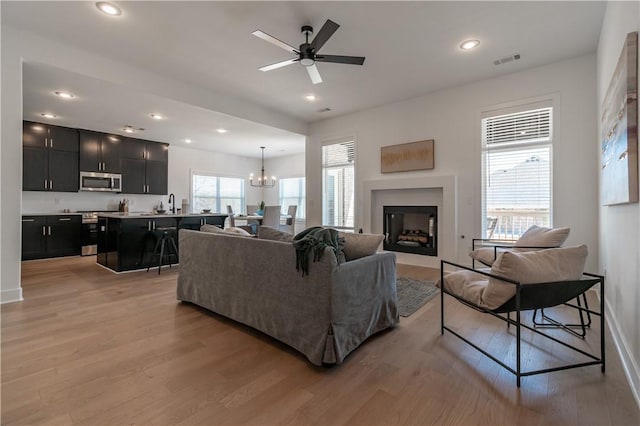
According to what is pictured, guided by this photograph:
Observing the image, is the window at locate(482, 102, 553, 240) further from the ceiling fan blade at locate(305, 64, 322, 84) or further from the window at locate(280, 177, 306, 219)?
the window at locate(280, 177, 306, 219)

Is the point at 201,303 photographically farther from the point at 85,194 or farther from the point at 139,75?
the point at 85,194

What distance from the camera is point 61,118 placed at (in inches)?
217

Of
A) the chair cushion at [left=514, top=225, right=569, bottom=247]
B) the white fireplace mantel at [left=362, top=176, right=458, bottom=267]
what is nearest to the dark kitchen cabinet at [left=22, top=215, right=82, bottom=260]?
the white fireplace mantel at [left=362, top=176, right=458, bottom=267]

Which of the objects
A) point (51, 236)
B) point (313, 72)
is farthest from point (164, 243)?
point (313, 72)

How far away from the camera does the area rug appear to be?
303cm

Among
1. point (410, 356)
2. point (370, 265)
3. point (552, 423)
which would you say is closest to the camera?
point (552, 423)

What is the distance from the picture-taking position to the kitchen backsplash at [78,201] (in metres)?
5.96

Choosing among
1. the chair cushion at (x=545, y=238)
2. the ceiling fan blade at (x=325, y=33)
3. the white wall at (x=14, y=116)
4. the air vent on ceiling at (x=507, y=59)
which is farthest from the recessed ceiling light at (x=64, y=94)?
the chair cushion at (x=545, y=238)

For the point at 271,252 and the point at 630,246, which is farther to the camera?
the point at 271,252

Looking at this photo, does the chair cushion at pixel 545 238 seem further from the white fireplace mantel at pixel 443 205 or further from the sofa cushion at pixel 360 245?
the sofa cushion at pixel 360 245

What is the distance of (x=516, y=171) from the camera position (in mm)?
4160

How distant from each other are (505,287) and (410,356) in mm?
777

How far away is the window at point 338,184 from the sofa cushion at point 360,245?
3518 millimetres

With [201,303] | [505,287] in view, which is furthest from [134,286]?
[505,287]
